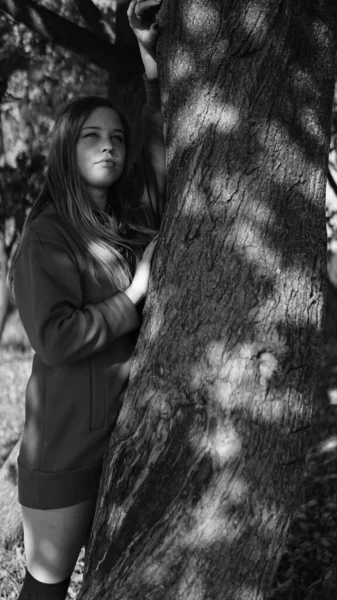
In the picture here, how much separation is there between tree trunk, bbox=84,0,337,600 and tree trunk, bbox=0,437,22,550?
7.95ft

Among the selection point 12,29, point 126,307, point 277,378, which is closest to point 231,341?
point 277,378

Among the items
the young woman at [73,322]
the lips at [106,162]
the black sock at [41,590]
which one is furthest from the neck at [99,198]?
the black sock at [41,590]

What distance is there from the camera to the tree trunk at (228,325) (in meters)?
2.18

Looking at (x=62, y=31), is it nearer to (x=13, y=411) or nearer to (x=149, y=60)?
(x=149, y=60)

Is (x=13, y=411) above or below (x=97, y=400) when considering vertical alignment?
below

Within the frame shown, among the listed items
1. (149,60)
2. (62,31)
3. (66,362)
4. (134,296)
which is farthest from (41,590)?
(62,31)

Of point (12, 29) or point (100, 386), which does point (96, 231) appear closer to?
point (100, 386)

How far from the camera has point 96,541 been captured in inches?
93.9

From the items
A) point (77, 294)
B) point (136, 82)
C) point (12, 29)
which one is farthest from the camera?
point (12, 29)

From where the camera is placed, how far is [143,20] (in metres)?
2.71

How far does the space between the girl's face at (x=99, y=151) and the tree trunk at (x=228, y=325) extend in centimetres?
38

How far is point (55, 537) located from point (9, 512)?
2215 mm

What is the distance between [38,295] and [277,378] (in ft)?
2.66

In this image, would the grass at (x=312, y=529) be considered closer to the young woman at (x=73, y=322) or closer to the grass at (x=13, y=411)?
the grass at (x=13, y=411)
